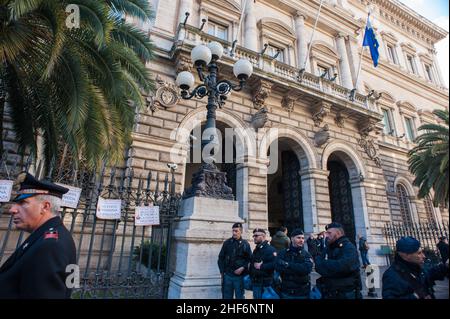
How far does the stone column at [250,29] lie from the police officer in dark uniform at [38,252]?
1238cm

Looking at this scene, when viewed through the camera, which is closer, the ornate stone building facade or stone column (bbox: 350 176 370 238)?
the ornate stone building facade

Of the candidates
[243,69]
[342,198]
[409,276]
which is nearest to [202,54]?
[243,69]

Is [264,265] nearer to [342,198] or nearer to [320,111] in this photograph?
[320,111]

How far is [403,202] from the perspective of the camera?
16516 mm

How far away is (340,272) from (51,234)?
2.97 meters

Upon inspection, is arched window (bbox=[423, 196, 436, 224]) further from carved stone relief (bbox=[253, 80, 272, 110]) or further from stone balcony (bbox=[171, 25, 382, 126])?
carved stone relief (bbox=[253, 80, 272, 110])

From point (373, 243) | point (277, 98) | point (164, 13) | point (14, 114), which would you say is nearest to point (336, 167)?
point (373, 243)

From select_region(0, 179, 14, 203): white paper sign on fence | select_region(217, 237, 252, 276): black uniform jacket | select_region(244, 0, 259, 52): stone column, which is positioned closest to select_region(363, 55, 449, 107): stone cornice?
select_region(244, 0, 259, 52): stone column

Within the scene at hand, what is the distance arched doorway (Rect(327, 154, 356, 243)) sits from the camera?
13.2 metres

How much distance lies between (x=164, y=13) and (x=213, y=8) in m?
3.06

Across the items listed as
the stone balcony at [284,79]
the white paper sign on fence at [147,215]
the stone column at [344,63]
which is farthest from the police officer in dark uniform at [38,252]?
the stone column at [344,63]

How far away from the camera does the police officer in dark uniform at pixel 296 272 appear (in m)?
3.44

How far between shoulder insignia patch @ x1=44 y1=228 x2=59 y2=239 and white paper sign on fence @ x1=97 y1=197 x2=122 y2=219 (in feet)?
7.30

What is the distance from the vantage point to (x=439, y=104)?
22.4 m
